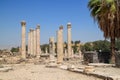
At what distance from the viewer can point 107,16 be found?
24672mm

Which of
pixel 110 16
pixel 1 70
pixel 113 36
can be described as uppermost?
pixel 110 16

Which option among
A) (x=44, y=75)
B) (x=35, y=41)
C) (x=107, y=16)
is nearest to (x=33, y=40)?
(x=35, y=41)

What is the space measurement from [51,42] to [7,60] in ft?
21.9

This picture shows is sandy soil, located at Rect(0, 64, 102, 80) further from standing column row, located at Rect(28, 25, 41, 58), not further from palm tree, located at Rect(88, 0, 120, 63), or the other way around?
standing column row, located at Rect(28, 25, 41, 58)

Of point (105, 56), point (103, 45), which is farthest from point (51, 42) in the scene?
point (103, 45)

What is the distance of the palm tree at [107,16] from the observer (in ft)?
79.9

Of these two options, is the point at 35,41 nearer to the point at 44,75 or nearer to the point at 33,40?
the point at 33,40

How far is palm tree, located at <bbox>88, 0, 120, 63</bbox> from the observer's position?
24344 mm

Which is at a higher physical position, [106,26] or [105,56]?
[106,26]

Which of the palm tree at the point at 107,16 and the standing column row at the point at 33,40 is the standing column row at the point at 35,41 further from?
the palm tree at the point at 107,16

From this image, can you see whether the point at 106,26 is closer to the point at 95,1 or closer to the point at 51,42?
the point at 95,1

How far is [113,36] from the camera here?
987 inches

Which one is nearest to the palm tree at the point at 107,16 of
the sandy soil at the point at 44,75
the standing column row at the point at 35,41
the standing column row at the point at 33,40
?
the sandy soil at the point at 44,75

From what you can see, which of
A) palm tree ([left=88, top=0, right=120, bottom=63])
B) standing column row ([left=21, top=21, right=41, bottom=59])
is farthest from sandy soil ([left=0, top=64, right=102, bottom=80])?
standing column row ([left=21, top=21, right=41, bottom=59])
